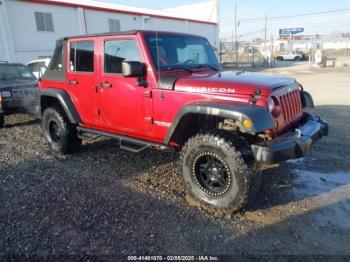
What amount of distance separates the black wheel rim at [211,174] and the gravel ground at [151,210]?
0.91ft

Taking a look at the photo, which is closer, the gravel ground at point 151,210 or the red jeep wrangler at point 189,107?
the gravel ground at point 151,210

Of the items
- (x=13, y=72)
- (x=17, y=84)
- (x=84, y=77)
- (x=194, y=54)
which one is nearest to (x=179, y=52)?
(x=194, y=54)

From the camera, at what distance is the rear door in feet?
15.4

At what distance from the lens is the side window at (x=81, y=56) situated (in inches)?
186

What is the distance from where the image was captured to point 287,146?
3.22m

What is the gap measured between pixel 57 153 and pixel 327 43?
3011 inches

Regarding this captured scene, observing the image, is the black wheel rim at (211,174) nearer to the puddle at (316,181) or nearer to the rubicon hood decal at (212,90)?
the rubicon hood decal at (212,90)

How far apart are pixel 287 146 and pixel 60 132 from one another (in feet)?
13.0

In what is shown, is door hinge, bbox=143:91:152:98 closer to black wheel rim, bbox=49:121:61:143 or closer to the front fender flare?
the front fender flare

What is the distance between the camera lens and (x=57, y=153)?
18.9 feet

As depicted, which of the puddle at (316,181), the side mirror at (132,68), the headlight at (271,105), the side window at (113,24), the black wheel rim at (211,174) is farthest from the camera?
the side window at (113,24)

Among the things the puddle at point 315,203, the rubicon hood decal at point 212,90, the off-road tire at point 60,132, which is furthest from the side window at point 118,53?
the puddle at point 315,203

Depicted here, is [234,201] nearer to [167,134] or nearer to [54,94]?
[167,134]

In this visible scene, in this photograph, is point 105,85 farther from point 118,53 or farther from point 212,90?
point 212,90
